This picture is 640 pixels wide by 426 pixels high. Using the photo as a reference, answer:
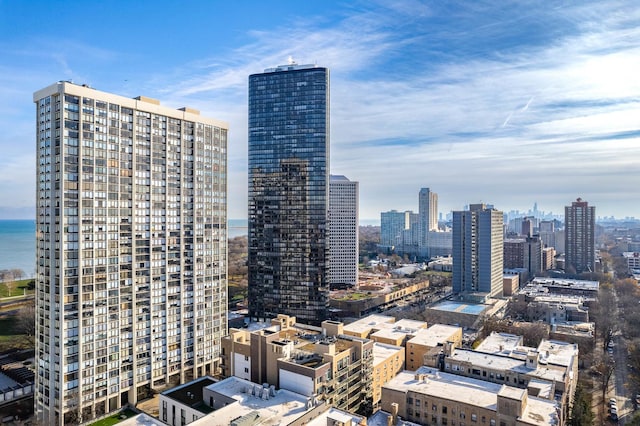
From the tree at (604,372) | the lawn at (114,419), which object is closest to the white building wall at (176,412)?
the lawn at (114,419)

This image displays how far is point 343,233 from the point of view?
3971 inches

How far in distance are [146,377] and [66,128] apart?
23.2 meters

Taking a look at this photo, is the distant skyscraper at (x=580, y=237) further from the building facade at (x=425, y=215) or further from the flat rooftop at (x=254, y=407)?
the flat rooftop at (x=254, y=407)

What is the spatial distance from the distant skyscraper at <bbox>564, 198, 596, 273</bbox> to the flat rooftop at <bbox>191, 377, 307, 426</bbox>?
113467 mm

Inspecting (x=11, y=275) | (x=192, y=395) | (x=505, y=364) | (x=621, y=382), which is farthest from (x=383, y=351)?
(x=11, y=275)

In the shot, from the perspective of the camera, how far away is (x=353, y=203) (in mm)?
103188

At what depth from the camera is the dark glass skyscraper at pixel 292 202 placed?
66062 mm

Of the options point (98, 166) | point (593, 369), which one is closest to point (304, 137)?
point (98, 166)

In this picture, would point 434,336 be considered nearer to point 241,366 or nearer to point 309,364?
point 309,364

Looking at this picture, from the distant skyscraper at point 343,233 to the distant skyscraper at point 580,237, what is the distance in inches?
2498

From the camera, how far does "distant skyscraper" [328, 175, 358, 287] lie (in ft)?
323

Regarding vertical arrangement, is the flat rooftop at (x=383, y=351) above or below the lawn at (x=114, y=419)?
above

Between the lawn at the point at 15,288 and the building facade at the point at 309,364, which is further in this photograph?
the lawn at the point at 15,288

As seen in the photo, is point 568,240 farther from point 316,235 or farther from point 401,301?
point 316,235
